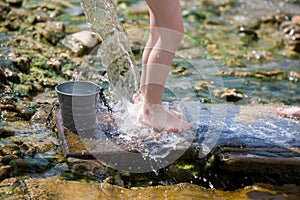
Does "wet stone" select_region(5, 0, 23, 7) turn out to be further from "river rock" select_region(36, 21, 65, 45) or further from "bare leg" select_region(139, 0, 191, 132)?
"bare leg" select_region(139, 0, 191, 132)

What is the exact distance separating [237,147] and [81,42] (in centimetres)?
278

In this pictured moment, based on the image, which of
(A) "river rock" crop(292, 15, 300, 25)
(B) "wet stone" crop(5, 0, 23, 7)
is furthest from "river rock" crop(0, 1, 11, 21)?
(A) "river rock" crop(292, 15, 300, 25)

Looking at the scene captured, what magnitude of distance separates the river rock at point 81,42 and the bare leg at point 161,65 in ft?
6.79

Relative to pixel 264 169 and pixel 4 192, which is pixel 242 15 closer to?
pixel 264 169

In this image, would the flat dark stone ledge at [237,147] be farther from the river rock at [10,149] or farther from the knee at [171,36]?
the knee at [171,36]

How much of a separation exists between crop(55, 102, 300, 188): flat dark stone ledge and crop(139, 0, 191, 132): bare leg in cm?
21

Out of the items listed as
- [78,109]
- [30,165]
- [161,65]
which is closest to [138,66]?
[161,65]

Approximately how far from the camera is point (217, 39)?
20.3 feet

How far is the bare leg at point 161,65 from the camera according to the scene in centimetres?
307

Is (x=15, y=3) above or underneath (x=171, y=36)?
underneath

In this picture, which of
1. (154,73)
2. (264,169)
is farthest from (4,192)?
(264,169)

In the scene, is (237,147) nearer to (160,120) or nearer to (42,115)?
(160,120)

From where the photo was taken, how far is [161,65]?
3.18 metres

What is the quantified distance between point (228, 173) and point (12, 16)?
3.81 m
